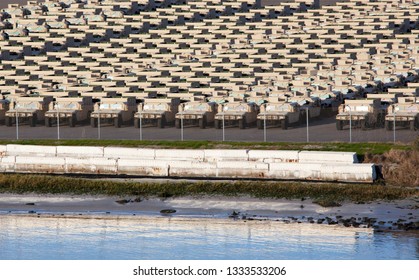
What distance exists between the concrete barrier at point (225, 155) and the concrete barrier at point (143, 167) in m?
1.76

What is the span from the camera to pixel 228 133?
7781cm

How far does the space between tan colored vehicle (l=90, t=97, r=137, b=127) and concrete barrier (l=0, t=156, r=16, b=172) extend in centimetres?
742

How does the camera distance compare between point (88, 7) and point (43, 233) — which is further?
point (88, 7)

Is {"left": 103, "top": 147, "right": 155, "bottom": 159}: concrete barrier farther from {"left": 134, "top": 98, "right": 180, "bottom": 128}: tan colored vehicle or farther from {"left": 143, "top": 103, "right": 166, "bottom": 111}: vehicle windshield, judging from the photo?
{"left": 143, "top": 103, "right": 166, "bottom": 111}: vehicle windshield

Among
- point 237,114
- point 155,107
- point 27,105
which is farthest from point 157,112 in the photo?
point 27,105

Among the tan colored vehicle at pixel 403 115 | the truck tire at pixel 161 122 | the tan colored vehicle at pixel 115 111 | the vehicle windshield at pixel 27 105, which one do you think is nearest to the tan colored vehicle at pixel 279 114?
the tan colored vehicle at pixel 403 115

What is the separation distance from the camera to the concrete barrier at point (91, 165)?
72.0 meters

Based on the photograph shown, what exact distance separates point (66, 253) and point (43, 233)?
342 centimetres

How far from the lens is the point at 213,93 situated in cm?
8350

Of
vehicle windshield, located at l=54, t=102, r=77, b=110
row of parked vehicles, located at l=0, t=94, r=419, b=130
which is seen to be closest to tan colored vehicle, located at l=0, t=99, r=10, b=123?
row of parked vehicles, located at l=0, t=94, r=419, b=130

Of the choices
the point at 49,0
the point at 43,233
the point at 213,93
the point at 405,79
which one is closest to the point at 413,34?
the point at 405,79

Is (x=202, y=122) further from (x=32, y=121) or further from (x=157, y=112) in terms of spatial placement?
(x=32, y=121)

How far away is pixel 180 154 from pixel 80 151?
4.45 metres
